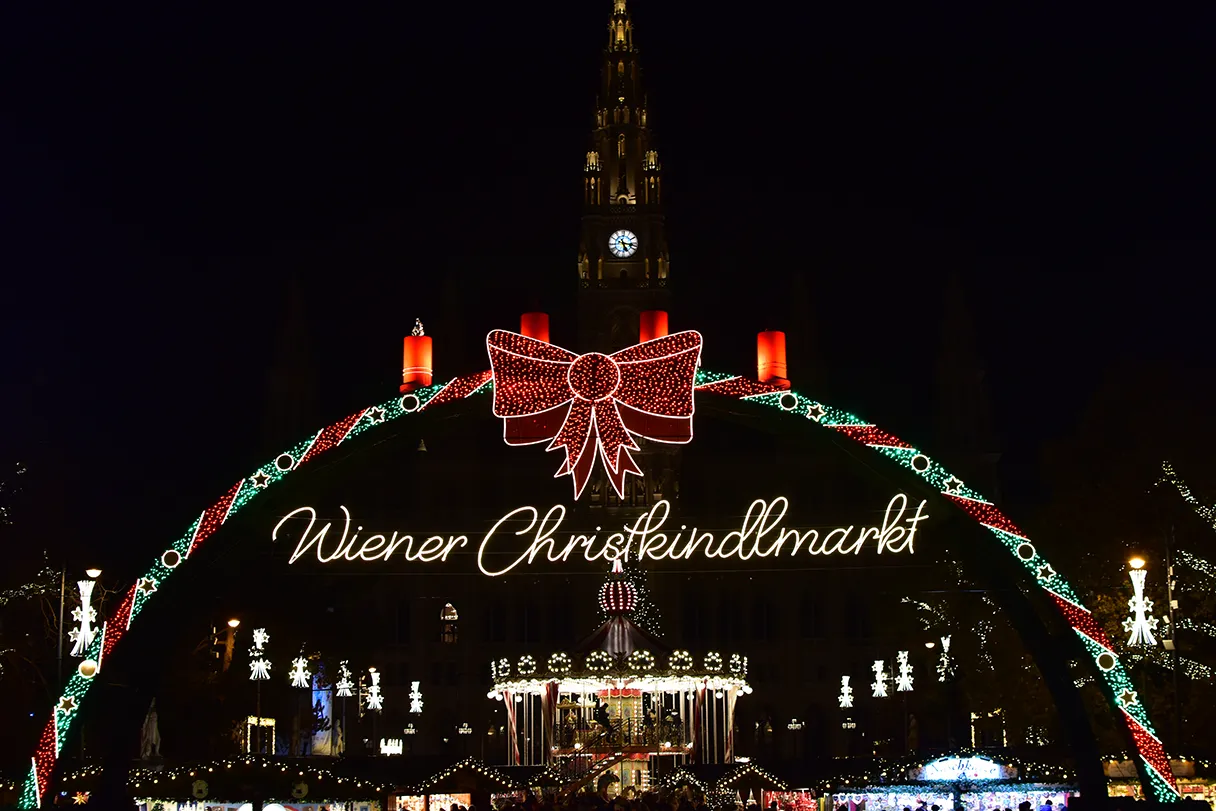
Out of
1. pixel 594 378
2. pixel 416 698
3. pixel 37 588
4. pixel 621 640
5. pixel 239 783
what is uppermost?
pixel 594 378

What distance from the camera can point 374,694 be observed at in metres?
69.6

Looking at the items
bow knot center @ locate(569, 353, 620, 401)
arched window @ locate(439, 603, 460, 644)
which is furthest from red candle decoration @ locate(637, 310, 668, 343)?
arched window @ locate(439, 603, 460, 644)

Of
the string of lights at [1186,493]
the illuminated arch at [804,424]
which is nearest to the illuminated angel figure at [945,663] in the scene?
the string of lights at [1186,493]

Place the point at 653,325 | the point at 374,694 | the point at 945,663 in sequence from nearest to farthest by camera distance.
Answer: the point at 653,325
the point at 945,663
the point at 374,694

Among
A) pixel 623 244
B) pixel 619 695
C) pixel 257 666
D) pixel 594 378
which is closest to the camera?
pixel 594 378

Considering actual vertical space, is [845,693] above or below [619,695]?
below

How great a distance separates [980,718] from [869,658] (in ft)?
61.5

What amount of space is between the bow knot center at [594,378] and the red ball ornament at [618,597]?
60.1 feet

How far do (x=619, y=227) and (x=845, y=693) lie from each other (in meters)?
22.3

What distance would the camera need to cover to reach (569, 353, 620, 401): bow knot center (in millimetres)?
20234

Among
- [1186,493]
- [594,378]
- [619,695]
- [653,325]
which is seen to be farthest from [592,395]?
[619,695]

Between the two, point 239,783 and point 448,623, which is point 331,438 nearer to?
point 239,783

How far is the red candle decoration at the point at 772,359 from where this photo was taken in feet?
66.6

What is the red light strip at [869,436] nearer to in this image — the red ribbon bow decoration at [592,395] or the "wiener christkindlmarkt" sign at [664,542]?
the "wiener christkindlmarkt" sign at [664,542]
